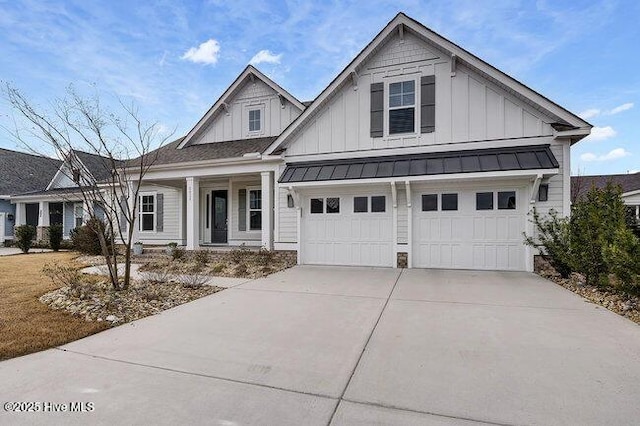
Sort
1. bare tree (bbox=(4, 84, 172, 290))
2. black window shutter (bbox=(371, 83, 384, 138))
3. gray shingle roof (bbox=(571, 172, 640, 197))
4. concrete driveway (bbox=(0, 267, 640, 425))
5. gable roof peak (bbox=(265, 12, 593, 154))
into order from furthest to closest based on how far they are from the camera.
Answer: gray shingle roof (bbox=(571, 172, 640, 197)), black window shutter (bbox=(371, 83, 384, 138)), gable roof peak (bbox=(265, 12, 593, 154)), bare tree (bbox=(4, 84, 172, 290)), concrete driveway (bbox=(0, 267, 640, 425))

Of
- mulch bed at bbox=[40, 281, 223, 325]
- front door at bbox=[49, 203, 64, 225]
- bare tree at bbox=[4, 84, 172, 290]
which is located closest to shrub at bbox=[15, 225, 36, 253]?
front door at bbox=[49, 203, 64, 225]

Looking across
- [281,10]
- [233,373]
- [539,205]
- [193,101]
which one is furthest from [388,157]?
[193,101]

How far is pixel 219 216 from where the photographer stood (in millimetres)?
15391

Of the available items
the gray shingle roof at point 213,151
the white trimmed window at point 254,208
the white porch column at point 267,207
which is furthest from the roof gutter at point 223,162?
the white trimmed window at point 254,208

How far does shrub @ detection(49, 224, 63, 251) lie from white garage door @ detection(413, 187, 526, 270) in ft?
58.4

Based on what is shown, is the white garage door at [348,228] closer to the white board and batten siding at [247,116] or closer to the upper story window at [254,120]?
the white board and batten siding at [247,116]

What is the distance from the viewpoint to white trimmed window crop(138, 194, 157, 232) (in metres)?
16.4

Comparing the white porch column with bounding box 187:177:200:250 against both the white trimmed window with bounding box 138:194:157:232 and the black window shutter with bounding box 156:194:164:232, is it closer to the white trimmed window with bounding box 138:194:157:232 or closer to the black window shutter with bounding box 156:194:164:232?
the black window shutter with bounding box 156:194:164:232

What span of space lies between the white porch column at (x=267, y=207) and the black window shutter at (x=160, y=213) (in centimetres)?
711

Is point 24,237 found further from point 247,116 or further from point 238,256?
point 238,256

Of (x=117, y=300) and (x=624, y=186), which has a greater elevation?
(x=624, y=186)

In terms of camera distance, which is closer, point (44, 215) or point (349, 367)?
point (349, 367)

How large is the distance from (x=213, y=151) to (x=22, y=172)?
19.1 meters

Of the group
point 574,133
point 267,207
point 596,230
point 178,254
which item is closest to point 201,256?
point 178,254
